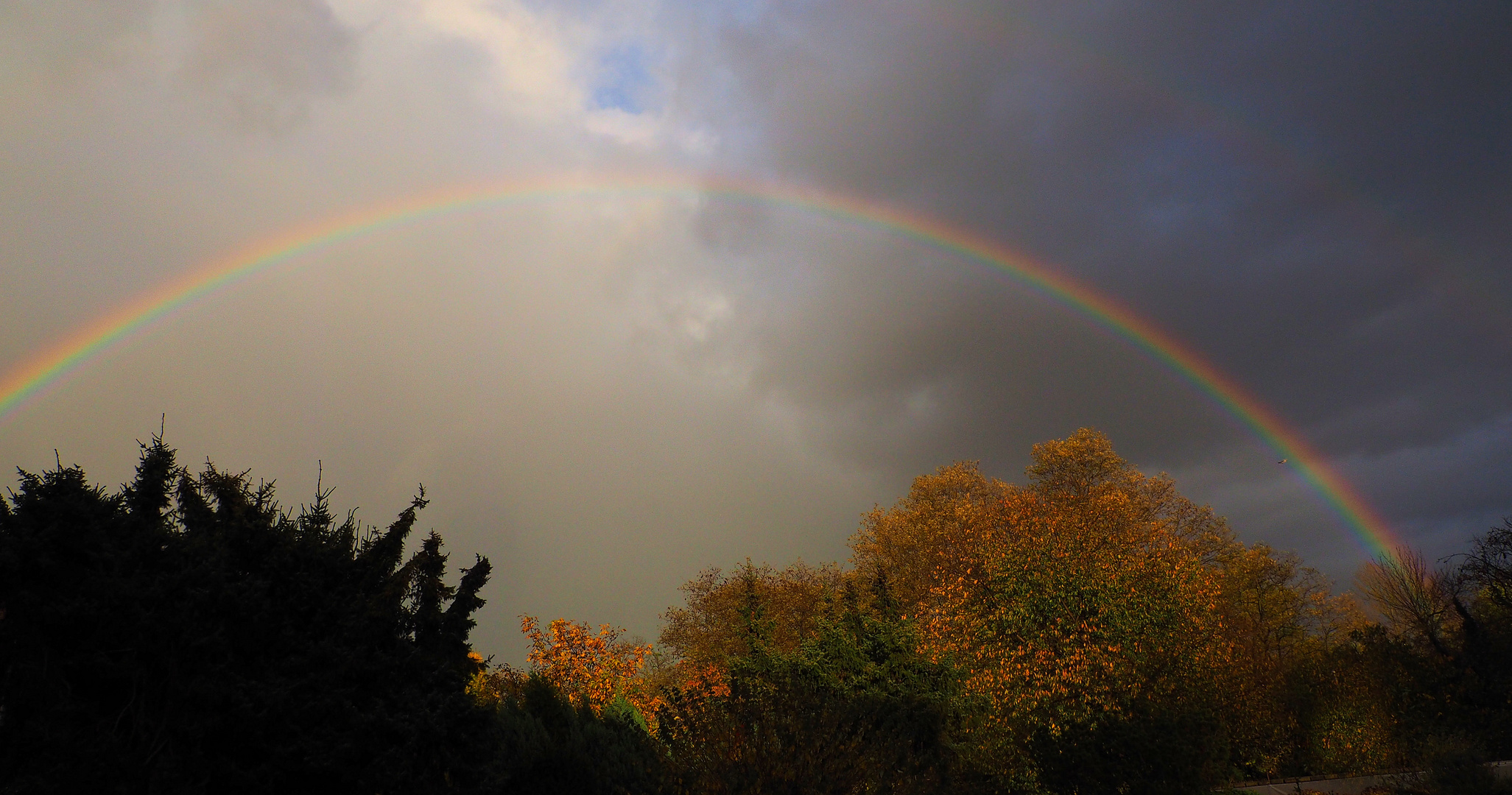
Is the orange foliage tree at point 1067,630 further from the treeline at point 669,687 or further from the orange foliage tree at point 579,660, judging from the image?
the orange foliage tree at point 579,660

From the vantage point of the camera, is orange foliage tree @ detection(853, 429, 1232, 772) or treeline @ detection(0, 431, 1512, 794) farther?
orange foliage tree @ detection(853, 429, 1232, 772)

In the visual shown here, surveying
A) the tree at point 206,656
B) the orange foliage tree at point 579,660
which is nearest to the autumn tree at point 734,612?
the orange foliage tree at point 579,660

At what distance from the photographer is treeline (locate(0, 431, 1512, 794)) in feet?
41.6

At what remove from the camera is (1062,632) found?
75.6 feet

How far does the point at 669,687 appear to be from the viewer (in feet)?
82.7

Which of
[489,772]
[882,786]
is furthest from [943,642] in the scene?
[489,772]

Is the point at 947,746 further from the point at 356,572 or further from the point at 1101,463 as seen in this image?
the point at 1101,463

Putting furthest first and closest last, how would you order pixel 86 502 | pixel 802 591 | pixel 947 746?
pixel 802 591
pixel 947 746
pixel 86 502

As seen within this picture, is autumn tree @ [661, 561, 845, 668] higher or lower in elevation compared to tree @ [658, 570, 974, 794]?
higher

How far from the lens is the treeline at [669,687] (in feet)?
41.6

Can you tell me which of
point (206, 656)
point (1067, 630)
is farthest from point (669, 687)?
point (206, 656)

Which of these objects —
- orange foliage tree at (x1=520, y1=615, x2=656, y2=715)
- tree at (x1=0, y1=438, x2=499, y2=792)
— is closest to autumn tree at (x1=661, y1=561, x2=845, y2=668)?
orange foliage tree at (x1=520, y1=615, x2=656, y2=715)

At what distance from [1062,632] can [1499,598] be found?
24.4m

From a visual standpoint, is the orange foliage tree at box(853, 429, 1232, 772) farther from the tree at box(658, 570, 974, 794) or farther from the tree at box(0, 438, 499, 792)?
the tree at box(0, 438, 499, 792)
